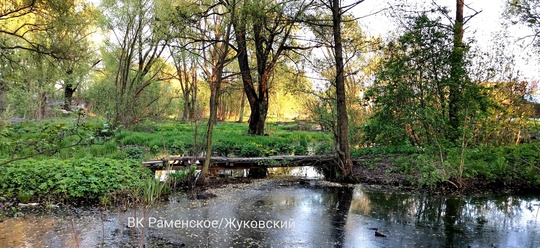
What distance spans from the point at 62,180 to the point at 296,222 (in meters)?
4.73

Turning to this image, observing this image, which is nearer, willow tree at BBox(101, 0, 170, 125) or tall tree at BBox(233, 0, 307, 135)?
tall tree at BBox(233, 0, 307, 135)

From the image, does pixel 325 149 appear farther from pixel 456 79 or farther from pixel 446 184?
pixel 456 79

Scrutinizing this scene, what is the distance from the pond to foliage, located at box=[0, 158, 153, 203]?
55cm

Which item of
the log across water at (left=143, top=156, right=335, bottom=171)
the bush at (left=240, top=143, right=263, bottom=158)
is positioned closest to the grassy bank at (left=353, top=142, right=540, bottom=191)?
the log across water at (left=143, top=156, right=335, bottom=171)

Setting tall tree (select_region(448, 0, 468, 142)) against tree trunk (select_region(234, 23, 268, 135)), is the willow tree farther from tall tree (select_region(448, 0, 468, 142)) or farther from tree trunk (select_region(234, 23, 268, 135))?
tall tree (select_region(448, 0, 468, 142))

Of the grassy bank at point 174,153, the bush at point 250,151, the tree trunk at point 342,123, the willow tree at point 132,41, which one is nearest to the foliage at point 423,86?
the grassy bank at point 174,153

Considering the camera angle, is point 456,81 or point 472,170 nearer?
point 472,170

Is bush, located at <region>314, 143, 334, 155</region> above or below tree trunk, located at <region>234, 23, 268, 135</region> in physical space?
below

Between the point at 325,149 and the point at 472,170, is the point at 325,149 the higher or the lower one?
the higher one

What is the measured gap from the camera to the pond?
5199mm

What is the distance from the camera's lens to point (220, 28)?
11.1 meters

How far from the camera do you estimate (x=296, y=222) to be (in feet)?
20.5

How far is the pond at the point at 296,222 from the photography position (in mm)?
5199

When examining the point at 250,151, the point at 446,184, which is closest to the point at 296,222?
the point at 446,184
